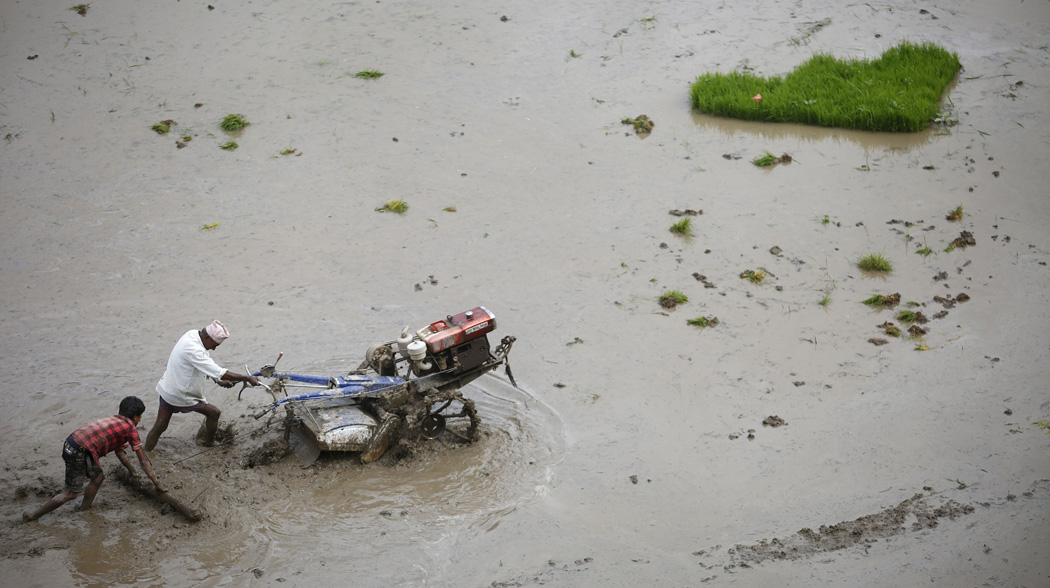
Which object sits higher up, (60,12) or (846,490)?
(60,12)

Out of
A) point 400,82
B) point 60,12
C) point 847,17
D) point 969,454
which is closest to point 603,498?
point 969,454

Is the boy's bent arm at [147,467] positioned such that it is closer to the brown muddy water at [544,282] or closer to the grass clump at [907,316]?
the brown muddy water at [544,282]

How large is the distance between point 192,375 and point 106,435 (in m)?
0.77

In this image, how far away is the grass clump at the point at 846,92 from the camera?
36.4 feet

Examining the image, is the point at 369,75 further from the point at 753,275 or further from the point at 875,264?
the point at 875,264

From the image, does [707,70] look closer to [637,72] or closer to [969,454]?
[637,72]

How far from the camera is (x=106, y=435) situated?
5863mm

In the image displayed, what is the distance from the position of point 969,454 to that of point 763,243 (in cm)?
338

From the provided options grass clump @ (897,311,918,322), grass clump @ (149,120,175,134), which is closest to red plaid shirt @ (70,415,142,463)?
grass clump @ (149,120,175,134)

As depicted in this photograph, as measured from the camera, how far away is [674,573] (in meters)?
5.60

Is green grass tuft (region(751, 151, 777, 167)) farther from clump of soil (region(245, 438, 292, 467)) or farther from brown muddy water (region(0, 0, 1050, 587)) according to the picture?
clump of soil (region(245, 438, 292, 467))

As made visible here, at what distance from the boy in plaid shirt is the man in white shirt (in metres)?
0.39

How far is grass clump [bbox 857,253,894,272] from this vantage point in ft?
28.9

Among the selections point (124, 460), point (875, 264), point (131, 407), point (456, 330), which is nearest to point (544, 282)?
point (456, 330)
